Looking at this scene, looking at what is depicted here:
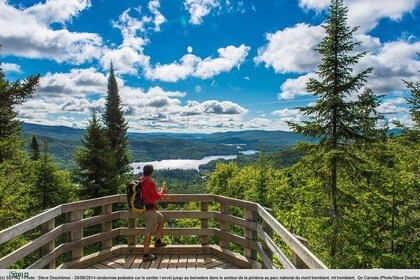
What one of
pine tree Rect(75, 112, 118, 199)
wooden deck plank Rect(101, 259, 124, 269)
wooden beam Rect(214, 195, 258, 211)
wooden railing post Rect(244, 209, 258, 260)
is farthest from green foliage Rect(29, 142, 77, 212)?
wooden railing post Rect(244, 209, 258, 260)

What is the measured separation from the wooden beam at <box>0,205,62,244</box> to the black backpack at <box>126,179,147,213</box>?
1331mm

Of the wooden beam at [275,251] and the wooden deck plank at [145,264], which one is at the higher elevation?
the wooden beam at [275,251]

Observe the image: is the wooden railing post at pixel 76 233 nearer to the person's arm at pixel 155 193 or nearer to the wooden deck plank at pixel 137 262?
the wooden deck plank at pixel 137 262

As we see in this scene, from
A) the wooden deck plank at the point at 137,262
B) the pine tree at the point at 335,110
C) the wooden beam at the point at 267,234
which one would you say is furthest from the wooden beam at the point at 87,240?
the pine tree at the point at 335,110

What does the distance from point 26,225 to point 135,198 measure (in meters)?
2.10

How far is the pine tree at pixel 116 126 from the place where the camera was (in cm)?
3603

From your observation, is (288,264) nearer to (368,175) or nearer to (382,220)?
(382,220)

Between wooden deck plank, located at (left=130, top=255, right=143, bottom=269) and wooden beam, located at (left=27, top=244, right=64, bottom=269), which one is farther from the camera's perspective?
wooden deck plank, located at (left=130, top=255, right=143, bottom=269)

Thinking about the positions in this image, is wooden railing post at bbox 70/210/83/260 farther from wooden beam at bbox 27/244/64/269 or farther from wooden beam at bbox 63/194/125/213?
wooden beam at bbox 27/244/64/269

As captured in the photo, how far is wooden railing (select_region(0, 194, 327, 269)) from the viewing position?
447cm

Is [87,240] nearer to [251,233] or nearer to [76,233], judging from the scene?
[76,233]

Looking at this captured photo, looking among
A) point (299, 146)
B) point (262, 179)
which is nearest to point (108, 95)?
point (262, 179)

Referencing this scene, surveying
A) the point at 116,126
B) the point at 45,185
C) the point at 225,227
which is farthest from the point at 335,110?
the point at 116,126

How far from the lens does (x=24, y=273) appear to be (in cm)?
389
